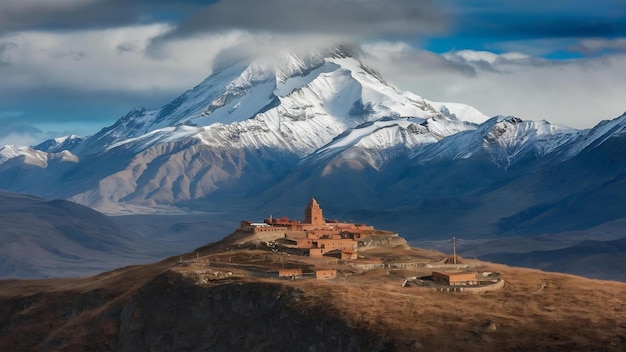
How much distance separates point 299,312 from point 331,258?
39.1 meters

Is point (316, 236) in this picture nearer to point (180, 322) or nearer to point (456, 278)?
point (456, 278)

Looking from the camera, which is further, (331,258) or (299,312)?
(331,258)

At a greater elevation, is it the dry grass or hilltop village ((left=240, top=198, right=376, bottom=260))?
hilltop village ((left=240, top=198, right=376, bottom=260))

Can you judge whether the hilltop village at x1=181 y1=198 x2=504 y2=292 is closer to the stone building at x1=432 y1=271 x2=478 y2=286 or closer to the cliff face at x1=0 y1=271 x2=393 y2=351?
the stone building at x1=432 y1=271 x2=478 y2=286

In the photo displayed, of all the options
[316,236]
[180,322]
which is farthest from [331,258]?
[180,322]

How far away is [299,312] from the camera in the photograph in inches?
4968

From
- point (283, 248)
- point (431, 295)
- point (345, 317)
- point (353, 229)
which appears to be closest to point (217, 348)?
point (345, 317)

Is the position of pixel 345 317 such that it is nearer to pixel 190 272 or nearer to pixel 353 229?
pixel 190 272

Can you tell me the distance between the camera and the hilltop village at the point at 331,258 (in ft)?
481

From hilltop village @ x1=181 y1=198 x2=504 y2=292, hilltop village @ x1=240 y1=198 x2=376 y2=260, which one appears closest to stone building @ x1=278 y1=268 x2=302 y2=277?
hilltop village @ x1=181 y1=198 x2=504 y2=292

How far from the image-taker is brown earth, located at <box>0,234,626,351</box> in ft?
384

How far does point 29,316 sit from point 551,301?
232 feet

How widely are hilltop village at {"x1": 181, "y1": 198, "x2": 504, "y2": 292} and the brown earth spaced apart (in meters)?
0.66

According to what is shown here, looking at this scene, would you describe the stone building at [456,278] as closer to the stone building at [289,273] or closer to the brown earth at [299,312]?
the brown earth at [299,312]
